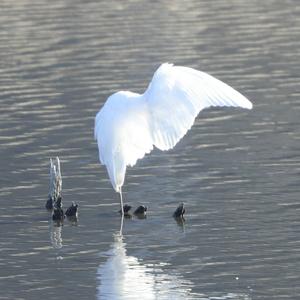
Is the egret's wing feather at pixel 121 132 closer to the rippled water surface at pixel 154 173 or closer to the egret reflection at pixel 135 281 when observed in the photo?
the rippled water surface at pixel 154 173

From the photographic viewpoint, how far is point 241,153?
67.7 ft

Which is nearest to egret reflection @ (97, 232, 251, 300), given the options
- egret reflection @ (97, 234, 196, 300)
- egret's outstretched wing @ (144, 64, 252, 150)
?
egret reflection @ (97, 234, 196, 300)

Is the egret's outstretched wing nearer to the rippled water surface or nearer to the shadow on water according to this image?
the rippled water surface

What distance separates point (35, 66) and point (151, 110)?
14.2 metres

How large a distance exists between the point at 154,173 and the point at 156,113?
123 inches

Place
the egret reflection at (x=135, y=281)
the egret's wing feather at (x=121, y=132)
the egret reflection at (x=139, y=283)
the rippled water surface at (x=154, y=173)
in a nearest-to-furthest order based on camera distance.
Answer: the egret reflection at (x=139, y=283), the egret reflection at (x=135, y=281), the rippled water surface at (x=154, y=173), the egret's wing feather at (x=121, y=132)

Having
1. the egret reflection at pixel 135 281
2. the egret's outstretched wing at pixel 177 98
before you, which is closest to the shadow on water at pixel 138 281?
the egret reflection at pixel 135 281

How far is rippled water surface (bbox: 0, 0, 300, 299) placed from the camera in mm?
14094

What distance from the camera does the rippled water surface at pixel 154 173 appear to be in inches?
555

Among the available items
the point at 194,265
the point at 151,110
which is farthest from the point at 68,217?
the point at 194,265

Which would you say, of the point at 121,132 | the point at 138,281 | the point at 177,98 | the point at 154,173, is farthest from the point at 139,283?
the point at 154,173

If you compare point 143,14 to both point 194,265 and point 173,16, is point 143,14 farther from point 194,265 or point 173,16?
point 194,265

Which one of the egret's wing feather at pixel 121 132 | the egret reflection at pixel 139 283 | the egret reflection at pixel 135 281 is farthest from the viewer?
the egret's wing feather at pixel 121 132

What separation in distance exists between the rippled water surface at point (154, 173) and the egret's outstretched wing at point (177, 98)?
1163mm
